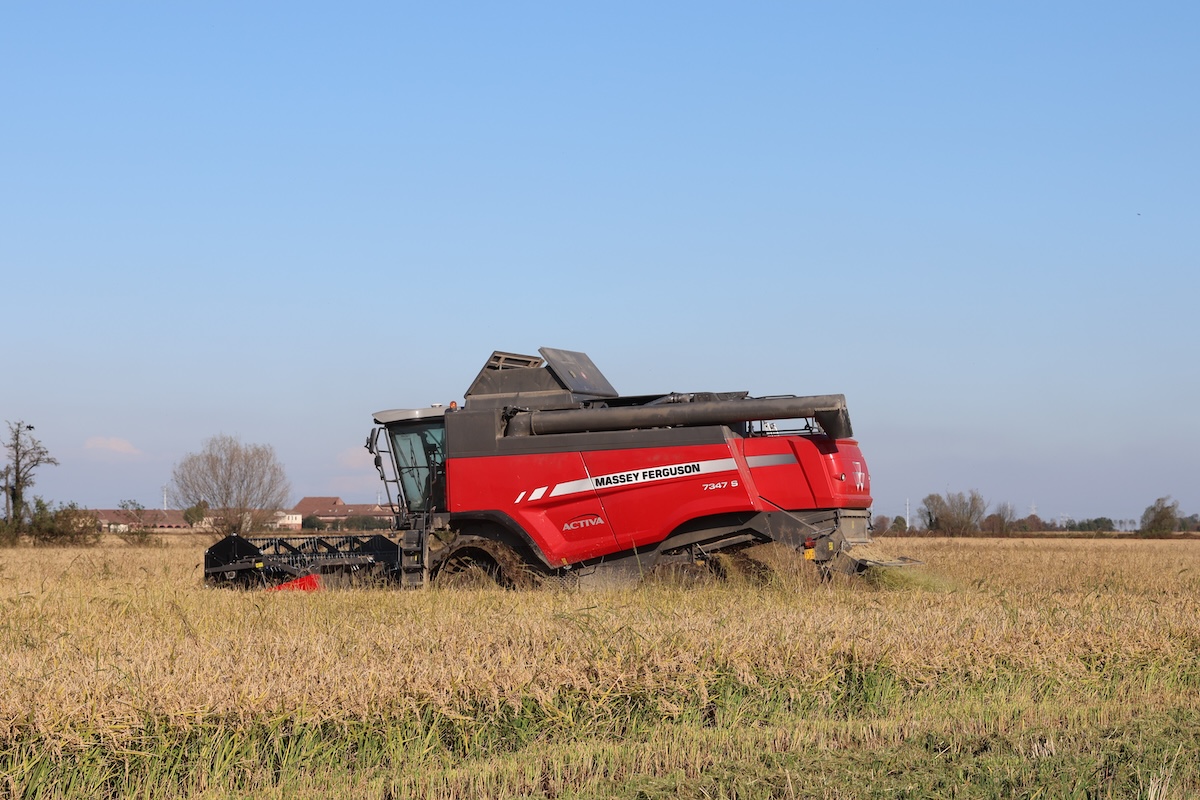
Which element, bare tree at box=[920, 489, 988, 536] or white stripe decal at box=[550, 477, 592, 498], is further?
bare tree at box=[920, 489, 988, 536]

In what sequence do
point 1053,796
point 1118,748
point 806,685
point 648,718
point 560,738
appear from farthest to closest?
point 806,685 < point 648,718 < point 560,738 < point 1118,748 < point 1053,796

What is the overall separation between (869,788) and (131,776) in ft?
10.8

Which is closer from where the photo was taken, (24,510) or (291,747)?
(291,747)

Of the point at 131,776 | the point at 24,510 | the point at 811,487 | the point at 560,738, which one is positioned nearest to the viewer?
the point at 131,776

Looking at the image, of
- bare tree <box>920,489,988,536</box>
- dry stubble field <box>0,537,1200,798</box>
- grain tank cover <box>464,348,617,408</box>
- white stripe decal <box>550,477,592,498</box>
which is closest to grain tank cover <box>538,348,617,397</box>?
grain tank cover <box>464,348,617,408</box>

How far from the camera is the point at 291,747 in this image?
17.6ft

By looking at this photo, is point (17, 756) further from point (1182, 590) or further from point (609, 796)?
point (1182, 590)

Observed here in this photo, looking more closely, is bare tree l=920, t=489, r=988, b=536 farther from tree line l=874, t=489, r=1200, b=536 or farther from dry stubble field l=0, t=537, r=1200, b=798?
dry stubble field l=0, t=537, r=1200, b=798

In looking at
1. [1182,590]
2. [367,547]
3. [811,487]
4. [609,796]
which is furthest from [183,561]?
[609,796]

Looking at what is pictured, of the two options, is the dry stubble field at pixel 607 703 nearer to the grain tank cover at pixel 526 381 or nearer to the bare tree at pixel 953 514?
the grain tank cover at pixel 526 381

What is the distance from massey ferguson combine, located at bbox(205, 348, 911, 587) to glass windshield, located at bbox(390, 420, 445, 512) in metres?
0.02

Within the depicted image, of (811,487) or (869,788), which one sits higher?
(811,487)

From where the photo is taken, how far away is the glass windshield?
14.5 m

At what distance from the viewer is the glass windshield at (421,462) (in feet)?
47.4
